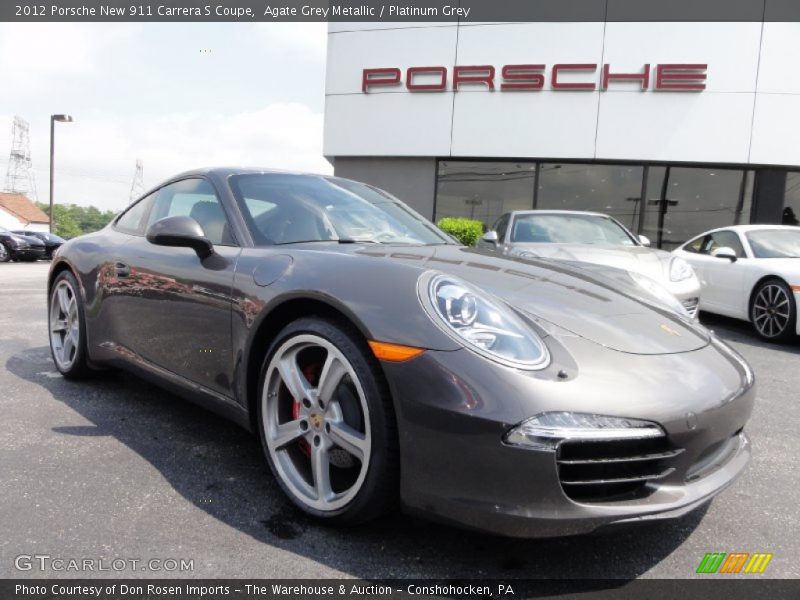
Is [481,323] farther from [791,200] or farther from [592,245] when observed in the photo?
[791,200]

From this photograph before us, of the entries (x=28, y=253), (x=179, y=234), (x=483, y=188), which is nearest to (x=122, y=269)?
(x=179, y=234)

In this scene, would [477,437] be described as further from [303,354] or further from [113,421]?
[113,421]

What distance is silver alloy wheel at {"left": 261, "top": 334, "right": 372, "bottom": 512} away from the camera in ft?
6.02

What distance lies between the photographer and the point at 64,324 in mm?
3705

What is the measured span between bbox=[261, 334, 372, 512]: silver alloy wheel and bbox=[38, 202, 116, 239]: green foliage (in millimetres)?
82817

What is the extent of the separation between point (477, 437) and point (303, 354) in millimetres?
785

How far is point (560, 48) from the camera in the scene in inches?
481

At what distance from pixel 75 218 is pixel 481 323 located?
356ft

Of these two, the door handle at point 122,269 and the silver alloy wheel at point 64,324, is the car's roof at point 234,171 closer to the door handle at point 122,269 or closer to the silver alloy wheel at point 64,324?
the door handle at point 122,269

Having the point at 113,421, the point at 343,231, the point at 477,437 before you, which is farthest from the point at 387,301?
the point at 113,421

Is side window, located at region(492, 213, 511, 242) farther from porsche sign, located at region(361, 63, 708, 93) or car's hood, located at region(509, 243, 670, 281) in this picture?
porsche sign, located at region(361, 63, 708, 93)

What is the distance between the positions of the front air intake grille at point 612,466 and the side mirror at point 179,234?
1.66 meters

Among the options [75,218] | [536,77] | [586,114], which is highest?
[536,77]

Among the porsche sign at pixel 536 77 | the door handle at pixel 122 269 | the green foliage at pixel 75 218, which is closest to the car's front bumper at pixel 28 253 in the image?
A: the porsche sign at pixel 536 77
